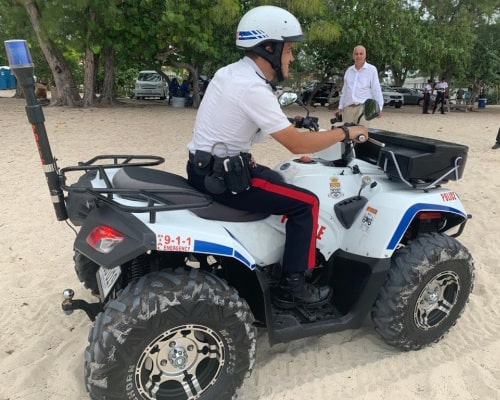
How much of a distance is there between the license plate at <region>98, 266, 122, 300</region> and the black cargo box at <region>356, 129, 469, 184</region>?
1779 mm

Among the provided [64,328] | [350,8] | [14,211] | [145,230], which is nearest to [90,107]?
[350,8]

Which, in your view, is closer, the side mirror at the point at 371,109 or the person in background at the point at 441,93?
the side mirror at the point at 371,109

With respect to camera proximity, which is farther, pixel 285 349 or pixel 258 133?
pixel 285 349

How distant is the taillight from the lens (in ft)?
7.47

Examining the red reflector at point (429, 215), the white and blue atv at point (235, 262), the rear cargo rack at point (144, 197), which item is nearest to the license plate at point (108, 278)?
the white and blue atv at point (235, 262)

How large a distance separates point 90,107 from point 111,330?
1874 cm

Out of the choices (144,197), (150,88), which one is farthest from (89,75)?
(144,197)

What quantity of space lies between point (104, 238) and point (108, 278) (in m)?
0.58

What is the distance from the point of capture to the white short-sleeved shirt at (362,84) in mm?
8172

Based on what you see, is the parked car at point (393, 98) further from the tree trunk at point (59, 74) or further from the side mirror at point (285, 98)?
the side mirror at point (285, 98)

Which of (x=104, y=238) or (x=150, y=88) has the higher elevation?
(x=104, y=238)

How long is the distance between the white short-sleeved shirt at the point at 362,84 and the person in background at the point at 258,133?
5861 millimetres

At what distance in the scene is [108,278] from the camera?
2.81m

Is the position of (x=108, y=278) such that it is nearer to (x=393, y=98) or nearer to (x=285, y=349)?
(x=285, y=349)
